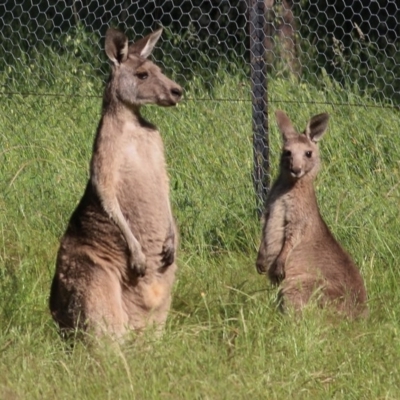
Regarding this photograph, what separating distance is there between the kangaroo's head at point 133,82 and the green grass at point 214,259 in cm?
103

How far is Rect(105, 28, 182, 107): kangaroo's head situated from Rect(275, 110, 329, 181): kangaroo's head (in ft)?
2.72

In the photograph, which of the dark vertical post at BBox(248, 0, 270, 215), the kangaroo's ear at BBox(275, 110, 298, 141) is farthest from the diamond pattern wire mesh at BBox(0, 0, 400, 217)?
the kangaroo's ear at BBox(275, 110, 298, 141)

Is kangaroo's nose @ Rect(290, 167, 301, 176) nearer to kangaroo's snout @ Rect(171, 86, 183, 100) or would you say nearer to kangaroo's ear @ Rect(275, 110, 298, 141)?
kangaroo's ear @ Rect(275, 110, 298, 141)

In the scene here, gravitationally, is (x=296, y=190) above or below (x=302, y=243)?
above

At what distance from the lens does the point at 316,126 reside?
674 cm

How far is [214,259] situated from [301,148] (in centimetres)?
91

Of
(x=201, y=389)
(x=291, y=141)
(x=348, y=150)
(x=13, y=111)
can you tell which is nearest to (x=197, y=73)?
(x=13, y=111)

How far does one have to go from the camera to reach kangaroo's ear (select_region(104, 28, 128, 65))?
239 inches

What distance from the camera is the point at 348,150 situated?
791 cm

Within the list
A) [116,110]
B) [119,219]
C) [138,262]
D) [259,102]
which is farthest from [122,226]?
[259,102]

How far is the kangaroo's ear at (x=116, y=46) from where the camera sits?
6078mm

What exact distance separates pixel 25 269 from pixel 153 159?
3.54 feet

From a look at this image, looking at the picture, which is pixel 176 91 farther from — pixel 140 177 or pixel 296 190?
pixel 296 190

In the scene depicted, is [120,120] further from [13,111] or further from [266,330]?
[13,111]
